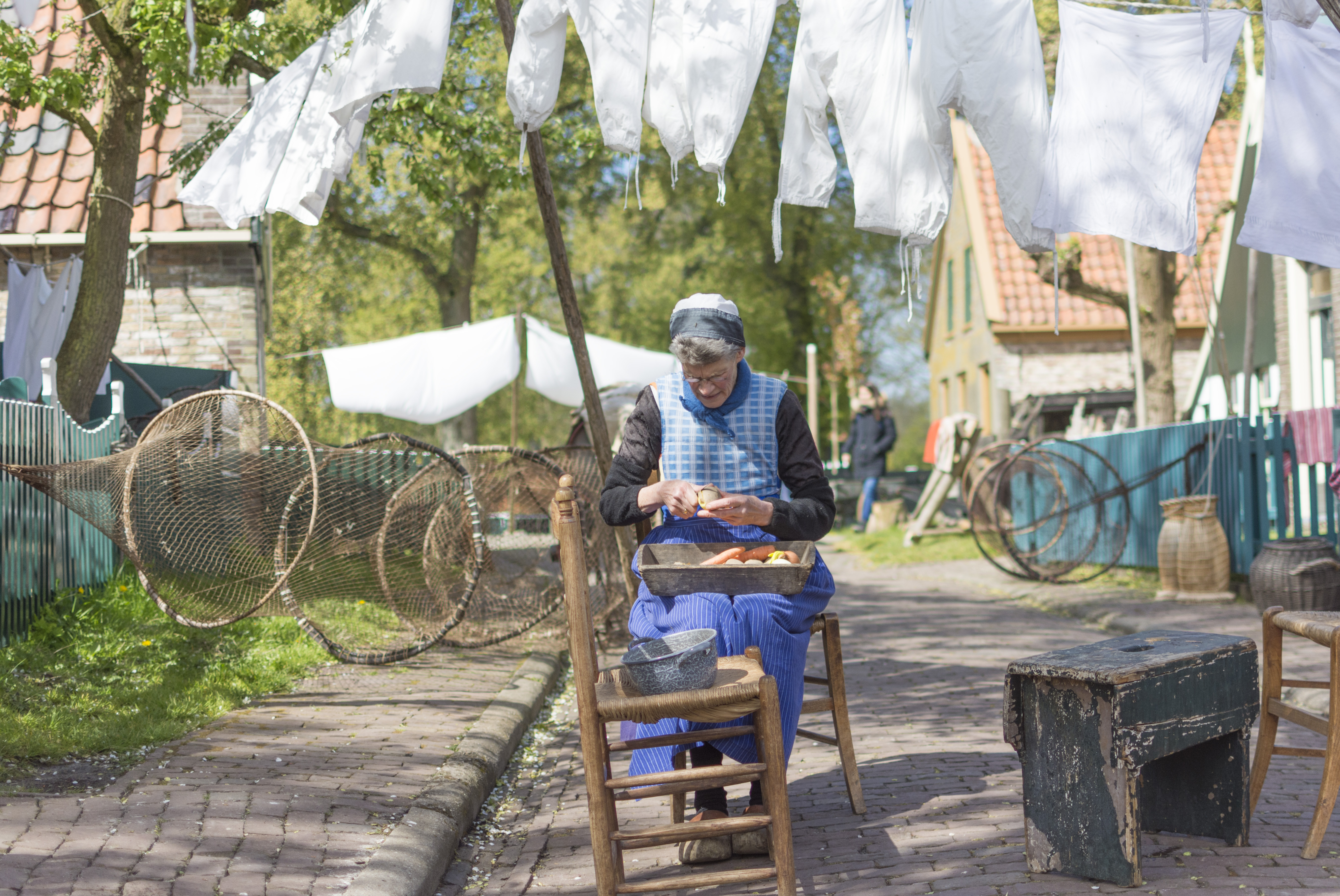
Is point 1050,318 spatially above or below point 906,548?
above

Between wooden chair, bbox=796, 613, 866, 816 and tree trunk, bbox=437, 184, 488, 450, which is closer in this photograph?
wooden chair, bbox=796, 613, 866, 816

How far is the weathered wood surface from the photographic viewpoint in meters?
3.56

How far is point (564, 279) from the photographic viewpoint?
556cm

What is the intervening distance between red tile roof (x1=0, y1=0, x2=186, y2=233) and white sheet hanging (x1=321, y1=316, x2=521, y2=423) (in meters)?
→ 2.52

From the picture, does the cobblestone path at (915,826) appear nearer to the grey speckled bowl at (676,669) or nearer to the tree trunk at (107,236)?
the grey speckled bowl at (676,669)

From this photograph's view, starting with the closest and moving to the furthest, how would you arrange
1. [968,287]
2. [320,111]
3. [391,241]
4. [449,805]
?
1. [449,805]
2. [320,111]
3. [391,241]
4. [968,287]

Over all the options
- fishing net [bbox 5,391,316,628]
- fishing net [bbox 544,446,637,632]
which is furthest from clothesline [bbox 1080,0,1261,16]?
fishing net [bbox 544,446,637,632]

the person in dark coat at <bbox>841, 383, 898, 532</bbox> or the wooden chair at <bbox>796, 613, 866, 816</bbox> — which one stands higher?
the person in dark coat at <bbox>841, 383, 898, 532</bbox>

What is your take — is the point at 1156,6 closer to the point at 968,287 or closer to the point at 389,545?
the point at 389,545

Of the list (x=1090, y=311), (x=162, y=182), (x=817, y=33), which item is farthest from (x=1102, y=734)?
(x=1090, y=311)

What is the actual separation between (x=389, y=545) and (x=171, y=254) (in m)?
7.39

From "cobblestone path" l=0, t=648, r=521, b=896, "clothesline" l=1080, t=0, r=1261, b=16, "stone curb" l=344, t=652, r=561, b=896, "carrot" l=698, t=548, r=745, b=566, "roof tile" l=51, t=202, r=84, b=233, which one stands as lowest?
"stone curb" l=344, t=652, r=561, b=896

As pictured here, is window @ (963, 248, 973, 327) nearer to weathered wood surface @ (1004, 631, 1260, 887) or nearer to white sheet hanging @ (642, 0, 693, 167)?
white sheet hanging @ (642, 0, 693, 167)

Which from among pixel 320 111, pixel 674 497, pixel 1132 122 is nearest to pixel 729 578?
pixel 674 497
